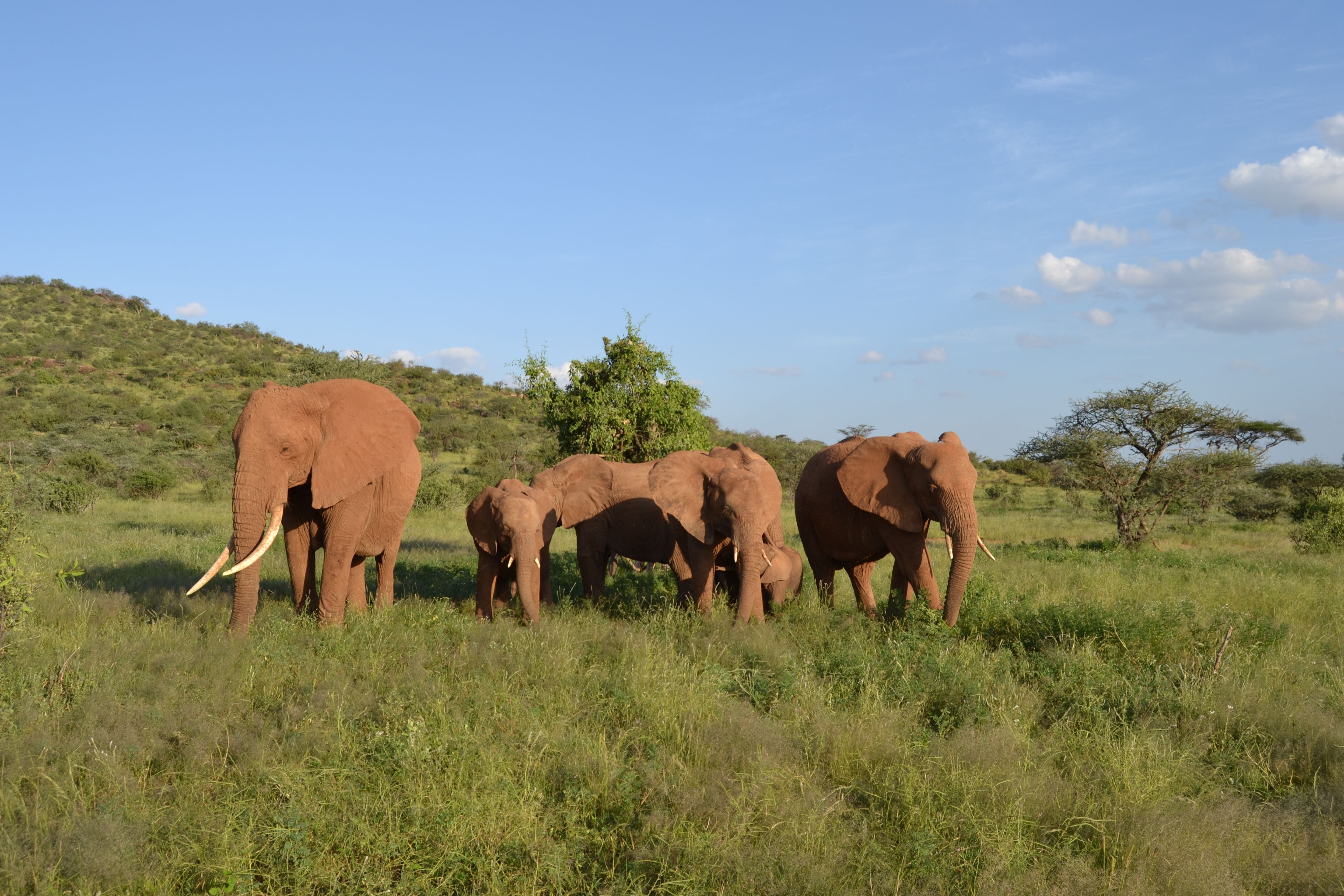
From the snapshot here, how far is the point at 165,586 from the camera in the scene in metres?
11.1

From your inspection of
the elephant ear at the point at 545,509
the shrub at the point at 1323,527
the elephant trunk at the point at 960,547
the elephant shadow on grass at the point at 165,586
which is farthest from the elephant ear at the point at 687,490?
the shrub at the point at 1323,527

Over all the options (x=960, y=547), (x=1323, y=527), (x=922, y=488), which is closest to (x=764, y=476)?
(x=922, y=488)

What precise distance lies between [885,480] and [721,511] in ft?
6.71

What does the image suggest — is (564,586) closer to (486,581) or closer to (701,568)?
(486,581)

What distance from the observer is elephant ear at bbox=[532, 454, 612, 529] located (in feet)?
37.6

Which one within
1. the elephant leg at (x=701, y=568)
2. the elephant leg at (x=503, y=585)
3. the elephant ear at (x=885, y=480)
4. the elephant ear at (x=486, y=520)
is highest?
the elephant ear at (x=885, y=480)

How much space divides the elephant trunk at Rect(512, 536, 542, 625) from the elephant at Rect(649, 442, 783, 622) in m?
1.58

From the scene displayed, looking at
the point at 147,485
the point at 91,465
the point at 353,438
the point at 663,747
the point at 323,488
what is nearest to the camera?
the point at 663,747

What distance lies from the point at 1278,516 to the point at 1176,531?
10570 mm

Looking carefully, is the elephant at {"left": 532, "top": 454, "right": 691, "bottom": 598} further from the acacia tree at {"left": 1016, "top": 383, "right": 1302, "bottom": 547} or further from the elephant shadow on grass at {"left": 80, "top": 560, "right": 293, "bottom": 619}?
the acacia tree at {"left": 1016, "top": 383, "right": 1302, "bottom": 547}

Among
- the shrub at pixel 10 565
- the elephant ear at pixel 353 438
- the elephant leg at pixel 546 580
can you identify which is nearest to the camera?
the shrub at pixel 10 565

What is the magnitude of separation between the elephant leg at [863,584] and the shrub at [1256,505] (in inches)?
1052

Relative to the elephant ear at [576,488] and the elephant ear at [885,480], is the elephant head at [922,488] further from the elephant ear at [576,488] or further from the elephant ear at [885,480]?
the elephant ear at [576,488]

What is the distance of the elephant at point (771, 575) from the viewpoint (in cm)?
1076
